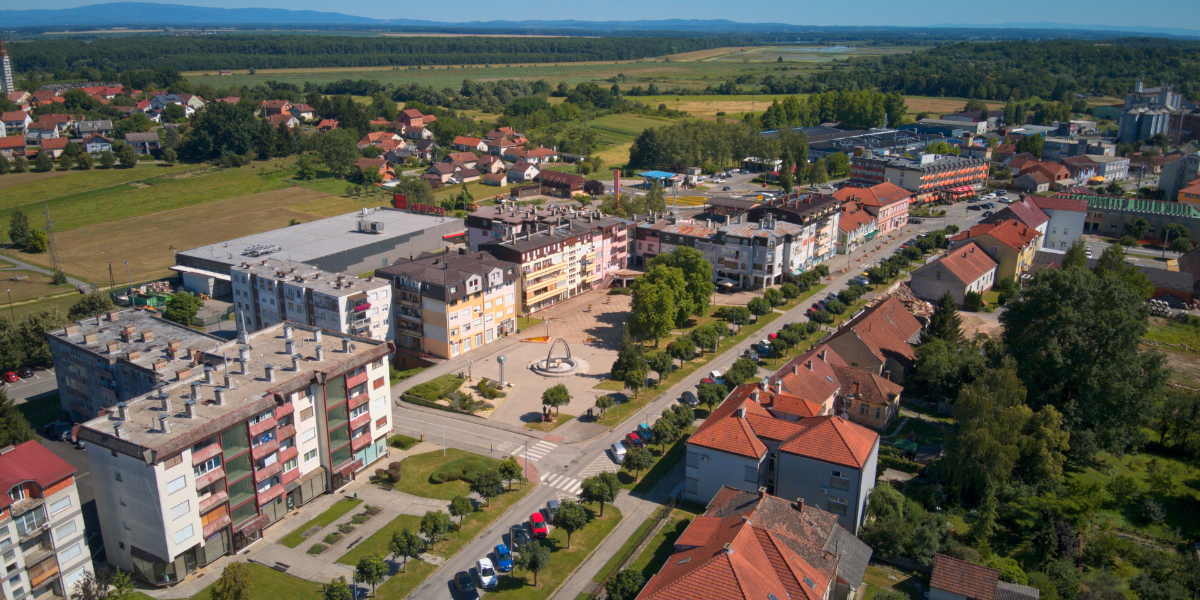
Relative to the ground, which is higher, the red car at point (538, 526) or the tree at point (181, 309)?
the tree at point (181, 309)

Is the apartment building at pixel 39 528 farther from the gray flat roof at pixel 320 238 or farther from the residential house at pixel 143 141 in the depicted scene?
the residential house at pixel 143 141

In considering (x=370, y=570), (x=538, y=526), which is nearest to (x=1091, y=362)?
(x=538, y=526)

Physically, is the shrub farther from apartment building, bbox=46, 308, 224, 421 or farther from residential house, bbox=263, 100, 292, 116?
residential house, bbox=263, 100, 292, 116

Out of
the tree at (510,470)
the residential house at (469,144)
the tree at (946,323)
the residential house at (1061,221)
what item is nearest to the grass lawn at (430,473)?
the tree at (510,470)

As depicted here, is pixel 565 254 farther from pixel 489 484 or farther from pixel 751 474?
pixel 751 474

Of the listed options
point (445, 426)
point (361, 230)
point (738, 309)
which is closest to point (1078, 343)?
point (738, 309)

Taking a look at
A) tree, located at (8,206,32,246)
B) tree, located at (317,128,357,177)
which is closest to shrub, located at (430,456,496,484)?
tree, located at (8,206,32,246)

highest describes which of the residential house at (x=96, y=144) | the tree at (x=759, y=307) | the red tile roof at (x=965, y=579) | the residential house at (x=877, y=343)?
the residential house at (x=96, y=144)
